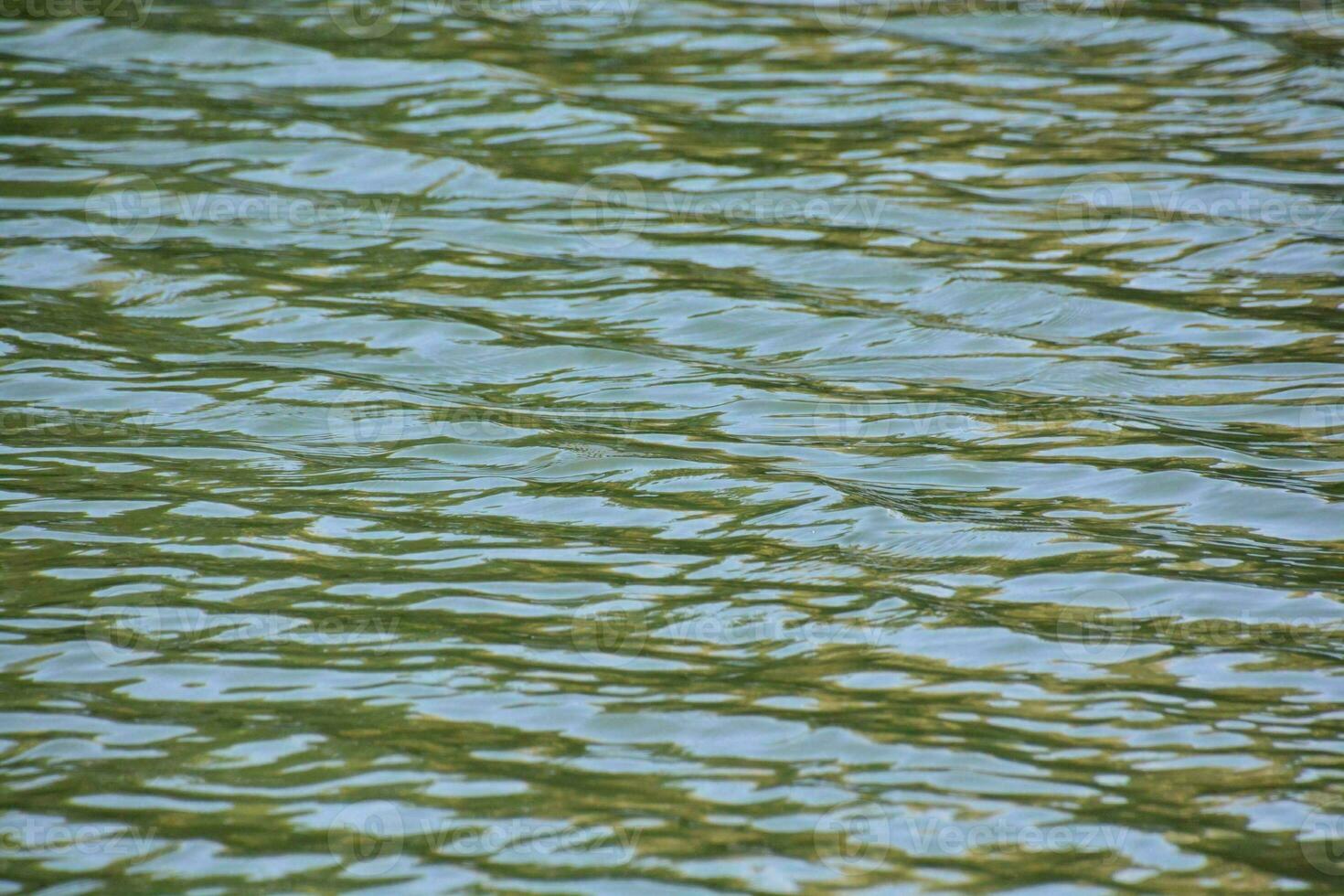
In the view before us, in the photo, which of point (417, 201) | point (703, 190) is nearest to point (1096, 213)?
point (703, 190)

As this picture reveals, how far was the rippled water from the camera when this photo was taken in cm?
309

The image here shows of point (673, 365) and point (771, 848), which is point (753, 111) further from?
point (771, 848)

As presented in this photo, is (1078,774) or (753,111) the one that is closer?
(1078,774)

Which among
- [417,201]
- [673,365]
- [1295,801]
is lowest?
[1295,801]

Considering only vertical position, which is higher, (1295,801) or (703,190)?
(703,190)

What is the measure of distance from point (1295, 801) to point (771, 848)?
1147mm

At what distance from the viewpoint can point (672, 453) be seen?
4836 mm

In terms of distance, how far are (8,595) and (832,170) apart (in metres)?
4.56

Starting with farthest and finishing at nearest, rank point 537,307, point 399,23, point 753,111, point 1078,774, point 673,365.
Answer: point 399,23
point 753,111
point 537,307
point 673,365
point 1078,774

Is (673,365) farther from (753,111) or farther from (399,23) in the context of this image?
(399,23)

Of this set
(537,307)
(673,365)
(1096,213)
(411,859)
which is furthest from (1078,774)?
(1096,213)

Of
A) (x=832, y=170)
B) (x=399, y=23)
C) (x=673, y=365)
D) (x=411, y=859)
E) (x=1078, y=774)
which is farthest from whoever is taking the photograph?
(x=399, y=23)

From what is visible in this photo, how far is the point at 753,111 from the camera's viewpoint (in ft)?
25.9

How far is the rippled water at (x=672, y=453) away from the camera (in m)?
3.09
